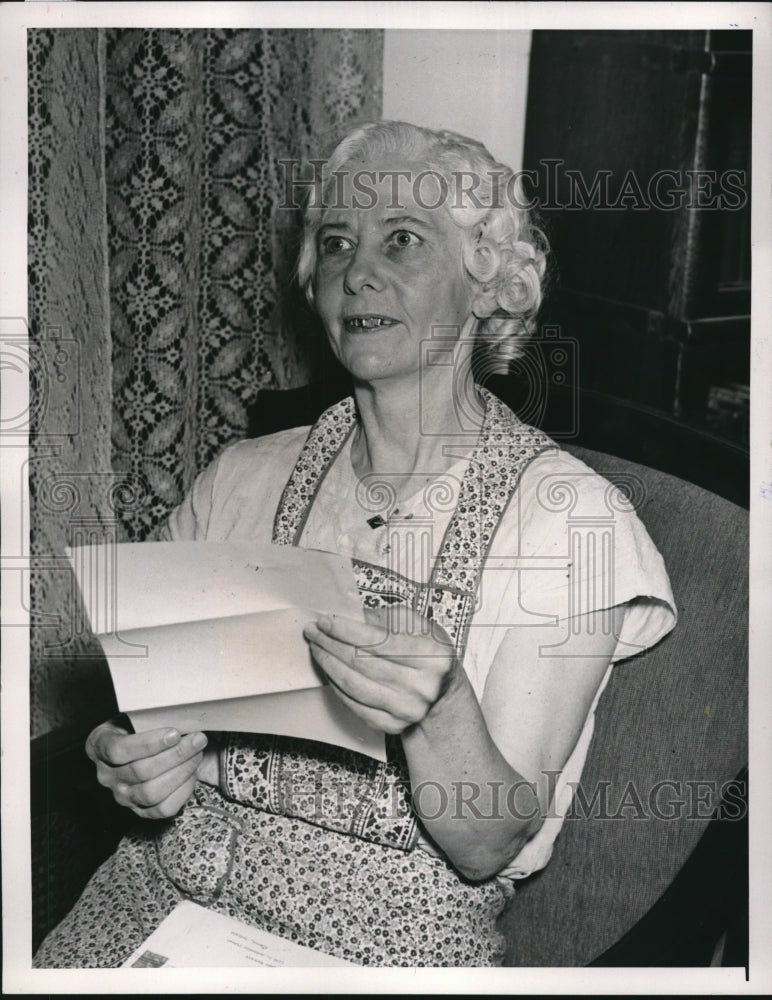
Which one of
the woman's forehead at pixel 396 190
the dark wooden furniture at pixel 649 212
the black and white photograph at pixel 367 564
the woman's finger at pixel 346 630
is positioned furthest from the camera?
the dark wooden furniture at pixel 649 212

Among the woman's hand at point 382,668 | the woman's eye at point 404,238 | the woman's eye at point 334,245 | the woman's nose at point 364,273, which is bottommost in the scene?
the woman's hand at point 382,668

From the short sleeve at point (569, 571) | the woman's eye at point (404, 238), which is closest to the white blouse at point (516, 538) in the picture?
the short sleeve at point (569, 571)

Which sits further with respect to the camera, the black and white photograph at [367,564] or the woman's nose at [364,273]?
the woman's nose at [364,273]

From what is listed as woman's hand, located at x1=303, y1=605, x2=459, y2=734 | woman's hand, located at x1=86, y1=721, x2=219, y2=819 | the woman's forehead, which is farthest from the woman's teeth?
woman's hand, located at x1=86, y1=721, x2=219, y2=819

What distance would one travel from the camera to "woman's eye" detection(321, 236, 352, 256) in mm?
1219

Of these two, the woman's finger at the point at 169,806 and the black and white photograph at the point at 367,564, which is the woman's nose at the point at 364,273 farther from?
the woman's finger at the point at 169,806

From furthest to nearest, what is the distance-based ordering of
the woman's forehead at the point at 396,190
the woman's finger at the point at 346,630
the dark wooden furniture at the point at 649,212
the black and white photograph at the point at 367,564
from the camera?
the dark wooden furniture at the point at 649,212
the woman's forehead at the point at 396,190
the black and white photograph at the point at 367,564
the woman's finger at the point at 346,630

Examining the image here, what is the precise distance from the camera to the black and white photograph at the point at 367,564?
1.05 meters

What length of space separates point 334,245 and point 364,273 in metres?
0.07

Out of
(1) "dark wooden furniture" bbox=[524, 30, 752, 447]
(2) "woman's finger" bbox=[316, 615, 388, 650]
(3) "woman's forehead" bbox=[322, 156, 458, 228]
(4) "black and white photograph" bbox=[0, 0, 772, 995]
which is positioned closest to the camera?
(2) "woman's finger" bbox=[316, 615, 388, 650]

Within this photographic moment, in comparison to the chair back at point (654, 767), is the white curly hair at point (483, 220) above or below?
above

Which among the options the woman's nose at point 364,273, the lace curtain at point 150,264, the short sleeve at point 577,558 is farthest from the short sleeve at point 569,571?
the lace curtain at point 150,264

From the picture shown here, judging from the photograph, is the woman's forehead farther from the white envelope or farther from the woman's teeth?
the white envelope

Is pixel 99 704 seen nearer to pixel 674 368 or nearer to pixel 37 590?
pixel 37 590
